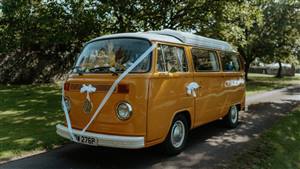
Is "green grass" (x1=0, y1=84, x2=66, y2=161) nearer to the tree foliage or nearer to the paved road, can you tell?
the paved road

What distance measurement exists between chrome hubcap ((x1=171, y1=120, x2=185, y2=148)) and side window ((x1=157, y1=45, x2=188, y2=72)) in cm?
110

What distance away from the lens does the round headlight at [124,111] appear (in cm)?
562

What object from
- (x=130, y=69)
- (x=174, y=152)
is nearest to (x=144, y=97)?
(x=130, y=69)

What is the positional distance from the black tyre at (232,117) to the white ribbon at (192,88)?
252 cm

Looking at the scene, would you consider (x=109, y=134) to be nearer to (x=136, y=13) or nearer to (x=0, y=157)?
(x=0, y=157)

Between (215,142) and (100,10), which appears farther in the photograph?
(100,10)

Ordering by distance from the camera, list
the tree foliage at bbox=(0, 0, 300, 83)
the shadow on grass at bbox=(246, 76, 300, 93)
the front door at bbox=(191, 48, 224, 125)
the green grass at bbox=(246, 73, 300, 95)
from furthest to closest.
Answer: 1. the shadow on grass at bbox=(246, 76, 300, 93)
2. the green grass at bbox=(246, 73, 300, 95)
3. the tree foliage at bbox=(0, 0, 300, 83)
4. the front door at bbox=(191, 48, 224, 125)

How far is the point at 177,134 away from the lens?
6.77 meters

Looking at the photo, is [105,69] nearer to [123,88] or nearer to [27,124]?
[123,88]

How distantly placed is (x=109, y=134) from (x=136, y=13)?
10.5m

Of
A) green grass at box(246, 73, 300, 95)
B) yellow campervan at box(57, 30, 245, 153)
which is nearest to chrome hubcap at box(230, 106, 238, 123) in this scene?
yellow campervan at box(57, 30, 245, 153)

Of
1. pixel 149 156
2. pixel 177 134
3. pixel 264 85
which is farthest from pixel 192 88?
pixel 264 85

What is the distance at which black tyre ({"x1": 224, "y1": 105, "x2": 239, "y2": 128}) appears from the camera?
9.27 metres

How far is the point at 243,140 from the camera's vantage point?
26.2ft
